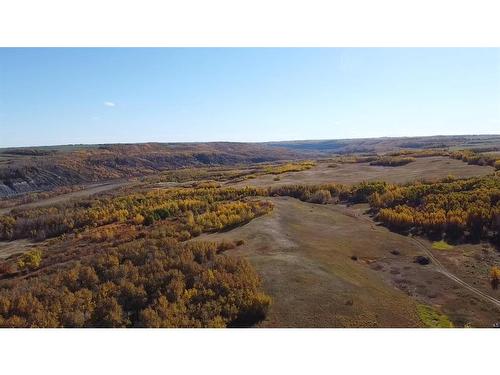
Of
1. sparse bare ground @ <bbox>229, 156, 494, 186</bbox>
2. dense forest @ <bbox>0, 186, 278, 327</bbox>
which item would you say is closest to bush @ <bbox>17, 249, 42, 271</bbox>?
dense forest @ <bbox>0, 186, 278, 327</bbox>

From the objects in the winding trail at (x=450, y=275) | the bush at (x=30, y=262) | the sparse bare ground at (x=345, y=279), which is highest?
the sparse bare ground at (x=345, y=279)

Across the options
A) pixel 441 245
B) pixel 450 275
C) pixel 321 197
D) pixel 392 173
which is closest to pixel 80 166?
pixel 392 173

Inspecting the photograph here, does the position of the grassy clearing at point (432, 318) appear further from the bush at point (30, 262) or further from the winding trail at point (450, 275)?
the bush at point (30, 262)

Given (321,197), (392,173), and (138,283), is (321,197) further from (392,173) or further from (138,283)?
(138,283)

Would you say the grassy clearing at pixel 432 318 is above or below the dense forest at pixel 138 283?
below

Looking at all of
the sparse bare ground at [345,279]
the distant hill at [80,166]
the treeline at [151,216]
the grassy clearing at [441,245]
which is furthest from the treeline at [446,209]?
the distant hill at [80,166]

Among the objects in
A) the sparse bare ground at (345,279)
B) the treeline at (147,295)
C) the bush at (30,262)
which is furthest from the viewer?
the bush at (30,262)

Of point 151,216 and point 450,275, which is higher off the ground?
point 151,216
